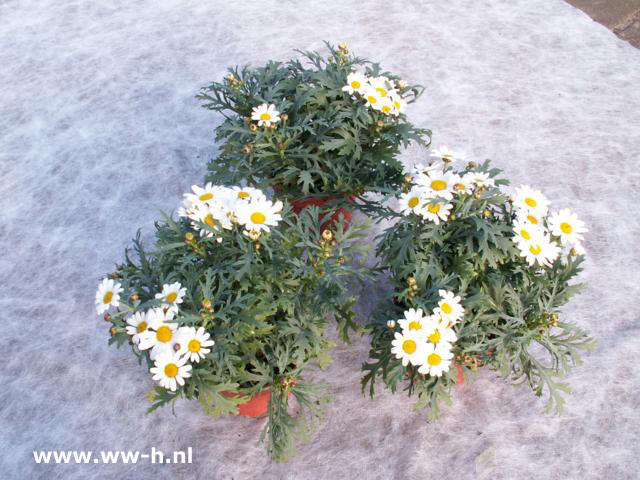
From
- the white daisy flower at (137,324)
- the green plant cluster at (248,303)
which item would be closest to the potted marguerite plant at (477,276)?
the green plant cluster at (248,303)

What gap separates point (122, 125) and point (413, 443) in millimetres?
2017

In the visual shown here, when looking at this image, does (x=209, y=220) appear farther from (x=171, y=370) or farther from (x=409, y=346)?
(x=409, y=346)

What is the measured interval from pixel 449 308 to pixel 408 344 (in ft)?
0.47

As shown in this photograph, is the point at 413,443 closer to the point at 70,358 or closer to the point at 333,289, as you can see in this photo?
the point at 333,289

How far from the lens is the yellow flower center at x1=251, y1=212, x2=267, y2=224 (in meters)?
1.32

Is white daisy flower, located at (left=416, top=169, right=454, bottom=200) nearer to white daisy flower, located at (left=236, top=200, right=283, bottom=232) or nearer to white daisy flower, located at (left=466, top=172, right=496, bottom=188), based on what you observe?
white daisy flower, located at (left=466, top=172, right=496, bottom=188)

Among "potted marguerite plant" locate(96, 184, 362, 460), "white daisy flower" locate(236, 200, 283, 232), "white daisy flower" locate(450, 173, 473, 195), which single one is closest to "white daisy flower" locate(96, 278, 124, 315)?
"potted marguerite plant" locate(96, 184, 362, 460)

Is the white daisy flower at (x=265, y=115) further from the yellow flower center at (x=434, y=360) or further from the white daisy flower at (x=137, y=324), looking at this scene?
the yellow flower center at (x=434, y=360)

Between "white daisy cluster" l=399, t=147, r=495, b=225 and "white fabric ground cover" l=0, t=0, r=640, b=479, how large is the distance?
1.98 feet

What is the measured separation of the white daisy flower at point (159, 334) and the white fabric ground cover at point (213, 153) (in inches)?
23.5

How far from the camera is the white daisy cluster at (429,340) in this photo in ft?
4.25

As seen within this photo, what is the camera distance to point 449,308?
1.35 metres

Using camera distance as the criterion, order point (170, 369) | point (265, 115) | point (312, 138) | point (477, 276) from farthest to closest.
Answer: point (312, 138) → point (265, 115) → point (477, 276) → point (170, 369)

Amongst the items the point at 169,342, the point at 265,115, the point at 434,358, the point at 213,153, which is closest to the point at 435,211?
the point at 434,358
